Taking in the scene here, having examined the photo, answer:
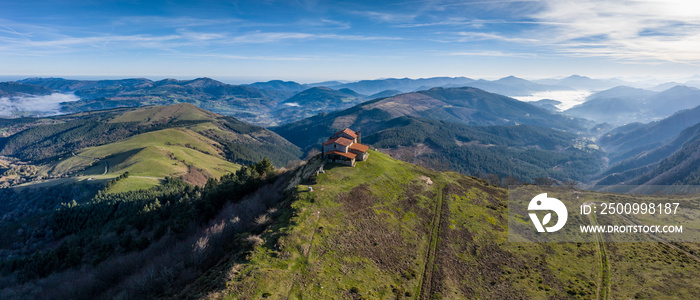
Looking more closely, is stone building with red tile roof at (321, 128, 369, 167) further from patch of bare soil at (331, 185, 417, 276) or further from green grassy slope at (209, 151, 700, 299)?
patch of bare soil at (331, 185, 417, 276)

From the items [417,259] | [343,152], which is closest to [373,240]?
[417,259]

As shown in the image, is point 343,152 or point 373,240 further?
point 343,152

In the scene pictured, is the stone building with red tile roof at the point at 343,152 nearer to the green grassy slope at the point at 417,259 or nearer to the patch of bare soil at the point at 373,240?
the green grassy slope at the point at 417,259

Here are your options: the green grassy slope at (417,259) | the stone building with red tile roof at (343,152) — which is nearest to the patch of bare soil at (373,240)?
the green grassy slope at (417,259)

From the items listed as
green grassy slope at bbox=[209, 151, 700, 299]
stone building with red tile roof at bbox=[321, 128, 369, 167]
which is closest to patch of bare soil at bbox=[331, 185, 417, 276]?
green grassy slope at bbox=[209, 151, 700, 299]

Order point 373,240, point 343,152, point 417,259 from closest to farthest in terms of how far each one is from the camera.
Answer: point 417,259, point 373,240, point 343,152

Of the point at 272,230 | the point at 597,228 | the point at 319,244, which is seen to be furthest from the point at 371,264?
the point at 597,228

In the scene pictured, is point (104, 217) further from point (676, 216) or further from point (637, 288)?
point (676, 216)

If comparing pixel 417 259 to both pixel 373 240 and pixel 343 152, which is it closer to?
pixel 373 240
